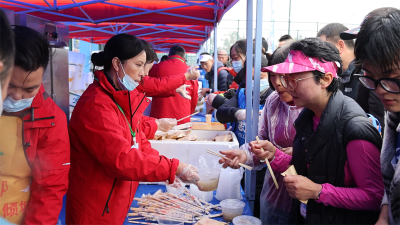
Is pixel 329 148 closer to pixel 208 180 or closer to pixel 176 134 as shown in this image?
pixel 208 180

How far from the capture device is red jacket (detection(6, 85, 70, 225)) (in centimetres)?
143

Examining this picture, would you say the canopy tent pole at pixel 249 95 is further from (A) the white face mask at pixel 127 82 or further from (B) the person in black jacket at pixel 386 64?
(B) the person in black jacket at pixel 386 64

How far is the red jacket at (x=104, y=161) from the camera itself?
1559mm

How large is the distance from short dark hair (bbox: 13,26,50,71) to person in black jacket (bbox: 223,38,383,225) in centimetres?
116

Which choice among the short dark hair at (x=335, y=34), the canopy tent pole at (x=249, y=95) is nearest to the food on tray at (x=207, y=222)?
the canopy tent pole at (x=249, y=95)

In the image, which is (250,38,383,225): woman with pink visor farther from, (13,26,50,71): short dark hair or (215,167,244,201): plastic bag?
(13,26,50,71): short dark hair

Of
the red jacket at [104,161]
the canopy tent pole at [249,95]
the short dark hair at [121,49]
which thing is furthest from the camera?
the canopy tent pole at [249,95]

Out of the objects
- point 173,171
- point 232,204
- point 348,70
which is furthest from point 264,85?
point 173,171

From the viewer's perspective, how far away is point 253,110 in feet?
7.38

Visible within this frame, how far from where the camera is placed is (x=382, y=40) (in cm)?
101

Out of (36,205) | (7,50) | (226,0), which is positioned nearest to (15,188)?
(36,205)

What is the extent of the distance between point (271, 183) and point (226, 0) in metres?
2.72

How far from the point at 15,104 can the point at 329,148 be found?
147 centimetres

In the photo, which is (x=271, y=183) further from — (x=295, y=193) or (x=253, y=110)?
(x=295, y=193)
